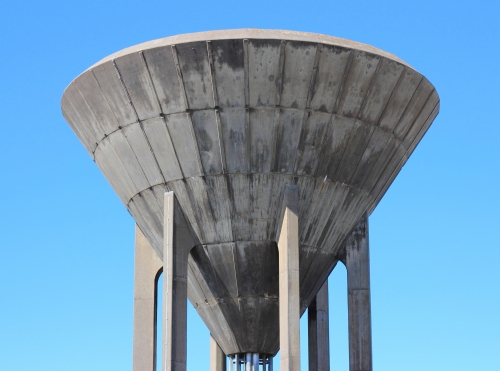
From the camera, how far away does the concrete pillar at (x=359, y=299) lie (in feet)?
76.1

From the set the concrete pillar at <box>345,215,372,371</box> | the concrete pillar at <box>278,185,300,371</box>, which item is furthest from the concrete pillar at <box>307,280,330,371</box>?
the concrete pillar at <box>278,185,300,371</box>

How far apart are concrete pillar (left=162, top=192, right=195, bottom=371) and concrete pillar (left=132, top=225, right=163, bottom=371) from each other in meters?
2.29

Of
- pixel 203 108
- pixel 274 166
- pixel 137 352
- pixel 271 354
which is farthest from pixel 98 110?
pixel 271 354

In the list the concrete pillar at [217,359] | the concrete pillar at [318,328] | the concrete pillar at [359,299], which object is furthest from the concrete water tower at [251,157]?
the concrete pillar at [217,359]

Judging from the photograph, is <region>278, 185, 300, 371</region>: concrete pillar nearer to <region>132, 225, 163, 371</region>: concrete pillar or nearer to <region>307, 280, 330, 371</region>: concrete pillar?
<region>132, 225, 163, 371</region>: concrete pillar

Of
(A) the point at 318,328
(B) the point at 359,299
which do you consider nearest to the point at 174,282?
(B) the point at 359,299

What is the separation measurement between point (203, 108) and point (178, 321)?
15.6 ft

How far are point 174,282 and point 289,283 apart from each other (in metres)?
2.59

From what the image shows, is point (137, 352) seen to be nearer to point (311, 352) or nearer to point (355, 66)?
point (311, 352)

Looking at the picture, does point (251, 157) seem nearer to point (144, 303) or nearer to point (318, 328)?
point (144, 303)

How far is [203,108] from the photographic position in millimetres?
22000

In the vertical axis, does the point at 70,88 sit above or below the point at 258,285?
above

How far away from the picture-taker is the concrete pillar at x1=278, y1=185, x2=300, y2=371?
21359 mm

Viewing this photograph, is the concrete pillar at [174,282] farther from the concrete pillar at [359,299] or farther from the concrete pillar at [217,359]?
the concrete pillar at [217,359]
